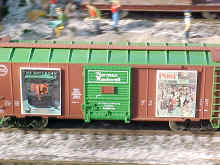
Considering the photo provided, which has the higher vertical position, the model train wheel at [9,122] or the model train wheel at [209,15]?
the model train wheel at [209,15]

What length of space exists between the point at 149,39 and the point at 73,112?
925cm

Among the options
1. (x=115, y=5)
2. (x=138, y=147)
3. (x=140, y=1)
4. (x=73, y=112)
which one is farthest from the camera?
(x=140, y=1)

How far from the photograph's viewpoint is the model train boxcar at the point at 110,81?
1403 cm

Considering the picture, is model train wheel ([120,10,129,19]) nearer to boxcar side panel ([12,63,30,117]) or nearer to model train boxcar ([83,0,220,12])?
model train boxcar ([83,0,220,12])

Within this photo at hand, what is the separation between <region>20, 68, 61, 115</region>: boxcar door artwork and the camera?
46.4 ft

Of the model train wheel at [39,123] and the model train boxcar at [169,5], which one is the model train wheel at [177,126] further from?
the model train boxcar at [169,5]

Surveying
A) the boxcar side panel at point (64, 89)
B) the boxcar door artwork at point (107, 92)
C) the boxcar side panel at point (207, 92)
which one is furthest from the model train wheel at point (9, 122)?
the boxcar side panel at point (207, 92)

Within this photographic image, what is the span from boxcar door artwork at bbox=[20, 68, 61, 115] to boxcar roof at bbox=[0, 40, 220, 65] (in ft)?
1.52

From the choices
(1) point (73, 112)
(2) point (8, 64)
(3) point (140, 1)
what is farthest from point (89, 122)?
(3) point (140, 1)

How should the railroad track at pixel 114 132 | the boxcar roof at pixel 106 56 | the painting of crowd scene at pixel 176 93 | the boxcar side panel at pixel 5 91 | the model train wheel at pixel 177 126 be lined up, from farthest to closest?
the model train wheel at pixel 177 126 → the railroad track at pixel 114 132 → the boxcar side panel at pixel 5 91 → the boxcar roof at pixel 106 56 → the painting of crowd scene at pixel 176 93

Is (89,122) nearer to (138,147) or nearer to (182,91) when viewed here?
(138,147)

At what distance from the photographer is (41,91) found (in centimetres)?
1431

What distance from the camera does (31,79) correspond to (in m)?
14.2

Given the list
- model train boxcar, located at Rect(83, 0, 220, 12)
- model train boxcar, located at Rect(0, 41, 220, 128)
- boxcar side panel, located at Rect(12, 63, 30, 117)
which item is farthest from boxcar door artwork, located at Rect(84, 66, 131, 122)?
model train boxcar, located at Rect(83, 0, 220, 12)
